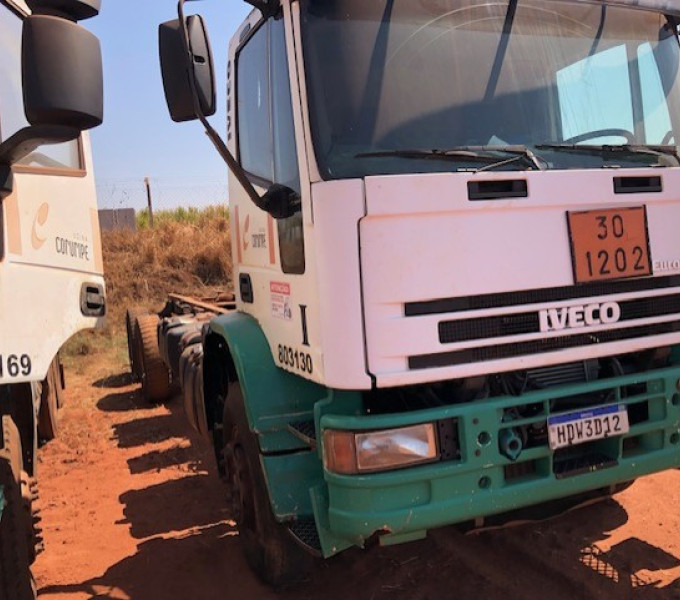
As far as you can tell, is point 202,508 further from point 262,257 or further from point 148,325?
point 148,325

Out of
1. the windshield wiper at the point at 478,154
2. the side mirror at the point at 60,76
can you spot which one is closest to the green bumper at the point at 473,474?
the windshield wiper at the point at 478,154

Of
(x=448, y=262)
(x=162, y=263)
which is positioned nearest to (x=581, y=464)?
(x=448, y=262)

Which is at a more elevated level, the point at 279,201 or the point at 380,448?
the point at 279,201

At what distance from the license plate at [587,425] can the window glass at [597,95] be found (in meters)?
1.22

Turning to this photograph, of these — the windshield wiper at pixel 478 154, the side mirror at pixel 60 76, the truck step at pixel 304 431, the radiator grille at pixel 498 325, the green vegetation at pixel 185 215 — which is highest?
the green vegetation at pixel 185 215

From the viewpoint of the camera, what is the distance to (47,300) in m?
2.99

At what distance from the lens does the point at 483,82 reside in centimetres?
288

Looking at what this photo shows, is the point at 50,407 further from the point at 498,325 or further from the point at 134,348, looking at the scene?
the point at 498,325

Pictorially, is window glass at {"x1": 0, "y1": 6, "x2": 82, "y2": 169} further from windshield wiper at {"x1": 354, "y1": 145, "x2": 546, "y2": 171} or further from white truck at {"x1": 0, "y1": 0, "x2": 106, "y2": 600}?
windshield wiper at {"x1": 354, "y1": 145, "x2": 546, "y2": 171}

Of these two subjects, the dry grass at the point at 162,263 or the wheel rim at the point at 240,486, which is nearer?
the wheel rim at the point at 240,486

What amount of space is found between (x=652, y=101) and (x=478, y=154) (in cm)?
121

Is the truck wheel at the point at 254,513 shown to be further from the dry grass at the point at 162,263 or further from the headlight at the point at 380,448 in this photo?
the dry grass at the point at 162,263

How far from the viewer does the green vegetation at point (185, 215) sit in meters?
18.6

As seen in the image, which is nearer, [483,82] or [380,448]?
[380,448]
